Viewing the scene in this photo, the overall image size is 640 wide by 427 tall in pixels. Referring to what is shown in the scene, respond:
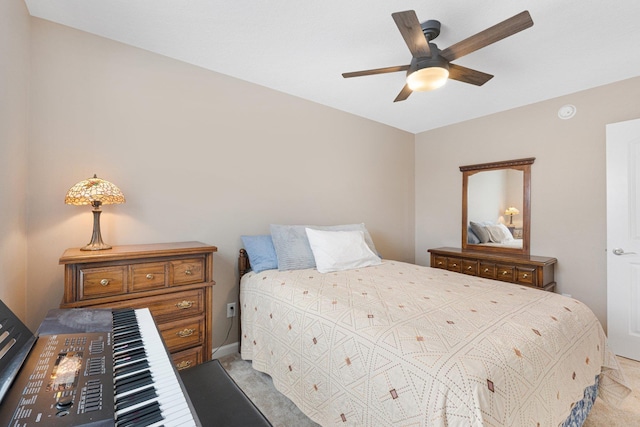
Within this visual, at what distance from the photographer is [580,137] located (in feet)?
9.50

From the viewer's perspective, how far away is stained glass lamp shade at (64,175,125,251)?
5.58ft

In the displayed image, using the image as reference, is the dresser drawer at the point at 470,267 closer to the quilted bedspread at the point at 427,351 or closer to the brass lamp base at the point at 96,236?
the quilted bedspread at the point at 427,351

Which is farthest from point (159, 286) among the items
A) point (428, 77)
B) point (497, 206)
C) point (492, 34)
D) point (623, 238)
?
point (623, 238)

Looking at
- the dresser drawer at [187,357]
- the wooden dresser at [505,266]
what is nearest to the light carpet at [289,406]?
the dresser drawer at [187,357]

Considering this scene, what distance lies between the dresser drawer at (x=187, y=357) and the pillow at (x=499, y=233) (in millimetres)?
3420

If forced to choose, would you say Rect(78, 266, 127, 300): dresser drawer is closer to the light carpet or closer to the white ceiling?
the light carpet

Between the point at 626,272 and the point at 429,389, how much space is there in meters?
2.80

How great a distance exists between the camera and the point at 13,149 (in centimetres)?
153

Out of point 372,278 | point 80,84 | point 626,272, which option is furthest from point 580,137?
point 80,84

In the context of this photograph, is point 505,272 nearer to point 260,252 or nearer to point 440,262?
point 440,262

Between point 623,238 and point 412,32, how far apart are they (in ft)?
8.93

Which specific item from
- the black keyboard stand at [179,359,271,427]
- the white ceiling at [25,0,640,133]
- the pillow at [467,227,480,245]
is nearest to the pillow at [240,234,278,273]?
the black keyboard stand at [179,359,271,427]

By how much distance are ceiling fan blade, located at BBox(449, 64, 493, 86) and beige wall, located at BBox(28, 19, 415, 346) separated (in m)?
1.56

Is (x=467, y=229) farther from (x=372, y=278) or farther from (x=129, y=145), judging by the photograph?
(x=129, y=145)
